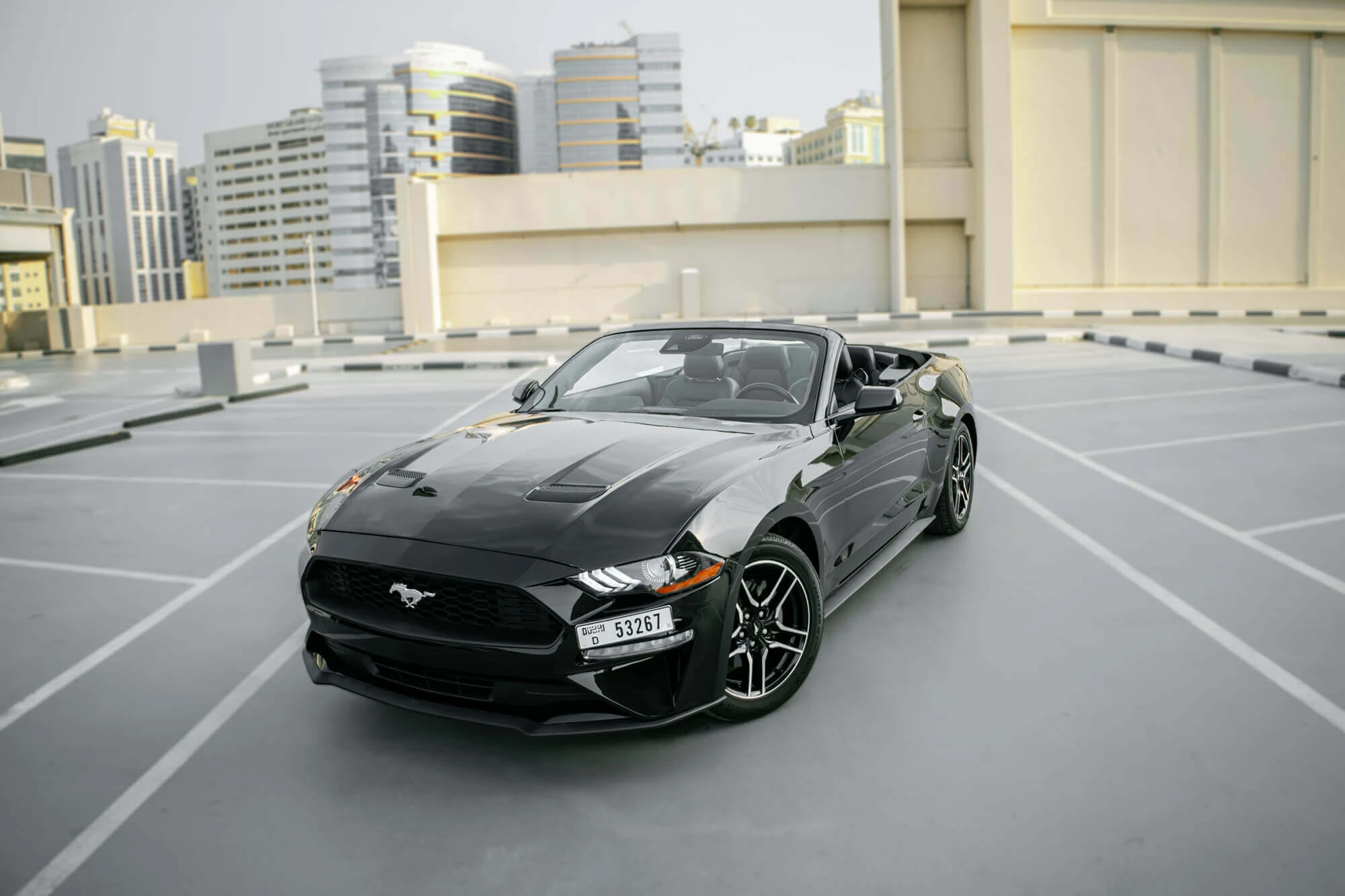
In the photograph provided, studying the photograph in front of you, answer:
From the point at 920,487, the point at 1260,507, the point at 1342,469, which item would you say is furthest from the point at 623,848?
the point at 1342,469

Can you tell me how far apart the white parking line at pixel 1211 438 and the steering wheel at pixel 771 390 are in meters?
4.73

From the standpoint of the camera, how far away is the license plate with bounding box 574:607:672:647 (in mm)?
3051

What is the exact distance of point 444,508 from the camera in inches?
136

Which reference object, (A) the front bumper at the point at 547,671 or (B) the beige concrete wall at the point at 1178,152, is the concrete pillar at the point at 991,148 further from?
(A) the front bumper at the point at 547,671

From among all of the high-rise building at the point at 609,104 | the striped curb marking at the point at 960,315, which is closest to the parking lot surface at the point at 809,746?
the striped curb marking at the point at 960,315

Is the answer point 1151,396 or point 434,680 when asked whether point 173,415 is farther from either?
point 1151,396

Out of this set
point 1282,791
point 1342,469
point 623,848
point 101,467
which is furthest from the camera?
point 101,467

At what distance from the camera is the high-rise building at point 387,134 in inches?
6417

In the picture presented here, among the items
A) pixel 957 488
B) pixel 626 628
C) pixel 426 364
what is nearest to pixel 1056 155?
pixel 426 364

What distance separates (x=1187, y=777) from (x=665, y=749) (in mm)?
1579

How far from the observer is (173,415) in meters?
12.2

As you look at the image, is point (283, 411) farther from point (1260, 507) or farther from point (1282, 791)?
point (1282, 791)

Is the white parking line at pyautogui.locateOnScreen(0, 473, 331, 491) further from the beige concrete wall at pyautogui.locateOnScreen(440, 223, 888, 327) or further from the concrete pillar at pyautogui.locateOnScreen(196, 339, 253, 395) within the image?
the beige concrete wall at pyautogui.locateOnScreen(440, 223, 888, 327)

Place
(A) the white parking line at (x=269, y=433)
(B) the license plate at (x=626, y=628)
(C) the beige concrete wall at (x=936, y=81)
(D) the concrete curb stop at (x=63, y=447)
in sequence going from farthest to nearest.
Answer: (C) the beige concrete wall at (x=936, y=81) < (A) the white parking line at (x=269, y=433) < (D) the concrete curb stop at (x=63, y=447) < (B) the license plate at (x=626, y=628)
